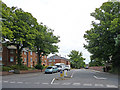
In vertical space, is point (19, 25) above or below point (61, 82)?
above

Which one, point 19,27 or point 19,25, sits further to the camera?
point 19,25

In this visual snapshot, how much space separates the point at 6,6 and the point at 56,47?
2377cm

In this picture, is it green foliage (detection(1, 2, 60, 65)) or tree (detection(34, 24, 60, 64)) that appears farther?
tree (detection(34, 24, 60, 64))

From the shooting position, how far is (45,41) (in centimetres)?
4819

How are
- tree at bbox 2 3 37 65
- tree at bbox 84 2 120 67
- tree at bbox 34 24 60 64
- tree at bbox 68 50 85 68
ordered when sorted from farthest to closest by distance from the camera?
tree at bbox 68 50 85 68 → tree at bbox 34 24 60 64 → tree at bbox 2 3 37 65 → tree at bbox 84 2 120 67

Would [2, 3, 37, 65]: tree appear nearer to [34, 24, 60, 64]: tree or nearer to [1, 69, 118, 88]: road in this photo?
[34, 24, 60, 64]: tree

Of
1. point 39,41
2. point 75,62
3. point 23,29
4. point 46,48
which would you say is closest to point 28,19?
point 23,29

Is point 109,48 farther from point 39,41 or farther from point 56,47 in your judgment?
point 56,47

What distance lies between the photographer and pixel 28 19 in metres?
35.8

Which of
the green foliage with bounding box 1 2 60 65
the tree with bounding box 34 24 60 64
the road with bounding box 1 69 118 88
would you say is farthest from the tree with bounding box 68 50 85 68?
the road with bounding box 1 69 118 88

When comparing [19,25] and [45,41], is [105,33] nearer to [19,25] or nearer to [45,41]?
[19,25]

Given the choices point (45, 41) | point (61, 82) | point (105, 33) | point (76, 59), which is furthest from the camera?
point (76, 59)

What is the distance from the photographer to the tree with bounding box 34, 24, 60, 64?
44.1 meters

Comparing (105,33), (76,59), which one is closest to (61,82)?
(105,33)
